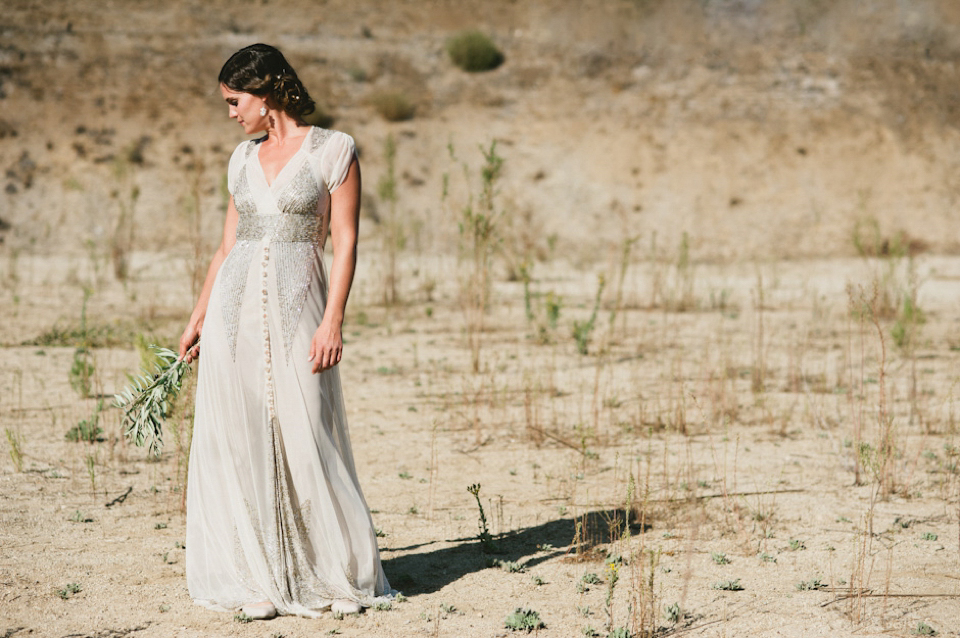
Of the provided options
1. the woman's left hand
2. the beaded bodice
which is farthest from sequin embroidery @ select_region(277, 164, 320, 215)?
the woman's left hand

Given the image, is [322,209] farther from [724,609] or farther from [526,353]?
[526,353]

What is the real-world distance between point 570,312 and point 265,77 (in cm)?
846

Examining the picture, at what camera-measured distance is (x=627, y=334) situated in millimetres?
9484

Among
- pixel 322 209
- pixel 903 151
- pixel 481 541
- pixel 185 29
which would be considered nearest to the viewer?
pixel 322 209

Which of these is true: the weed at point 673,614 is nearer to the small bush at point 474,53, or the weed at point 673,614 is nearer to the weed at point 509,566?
the weed at point 509,566

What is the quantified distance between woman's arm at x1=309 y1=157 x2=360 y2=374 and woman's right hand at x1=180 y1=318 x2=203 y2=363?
20.4 inches

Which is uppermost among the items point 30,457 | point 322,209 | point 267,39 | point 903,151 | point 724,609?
point 267,39

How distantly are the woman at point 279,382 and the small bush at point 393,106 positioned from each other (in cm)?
2017

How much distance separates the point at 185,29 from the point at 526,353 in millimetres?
19796

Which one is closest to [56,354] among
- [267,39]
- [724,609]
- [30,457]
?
[30,457]

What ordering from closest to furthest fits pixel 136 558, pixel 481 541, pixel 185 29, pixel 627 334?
pixel 136 558, pixel 481 541, pixel 627 334, pixel 185 29

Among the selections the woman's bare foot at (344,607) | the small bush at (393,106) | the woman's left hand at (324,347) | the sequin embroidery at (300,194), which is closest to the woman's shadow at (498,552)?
the woman's bare foot at (344,607)

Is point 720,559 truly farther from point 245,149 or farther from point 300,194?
point 245,149

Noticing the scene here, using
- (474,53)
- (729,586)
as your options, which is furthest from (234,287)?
(474,53)
